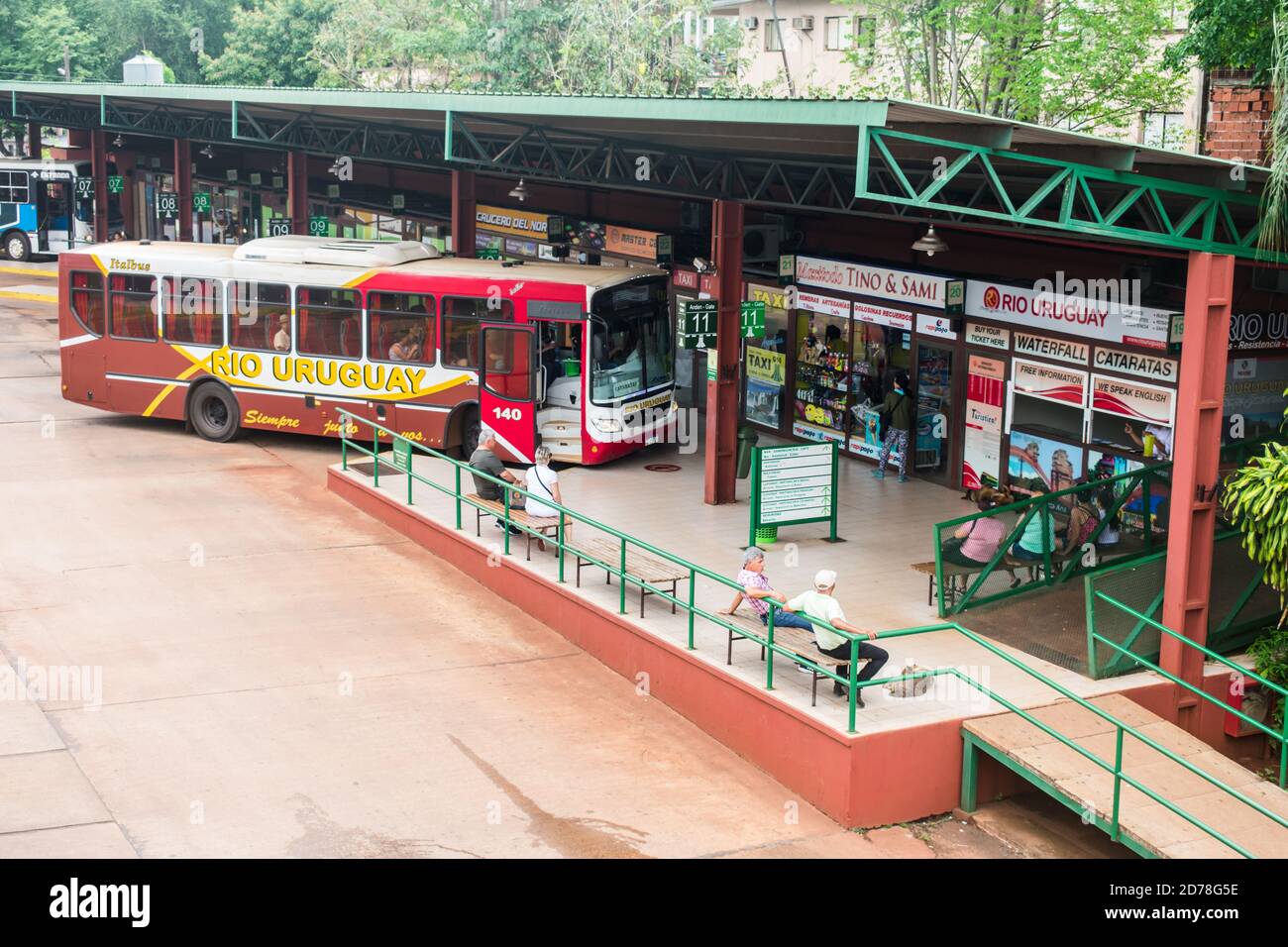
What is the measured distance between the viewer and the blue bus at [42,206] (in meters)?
43.6

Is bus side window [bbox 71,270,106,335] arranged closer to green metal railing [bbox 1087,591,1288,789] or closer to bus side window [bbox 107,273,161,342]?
bus side window [bbox 107,273,161,342]

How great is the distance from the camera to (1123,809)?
11430 mm

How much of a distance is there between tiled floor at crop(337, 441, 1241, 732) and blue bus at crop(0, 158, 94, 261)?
26188mm

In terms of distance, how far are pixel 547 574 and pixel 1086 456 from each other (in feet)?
20.9

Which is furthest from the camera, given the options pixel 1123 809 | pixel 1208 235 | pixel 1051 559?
pixel 1051 559

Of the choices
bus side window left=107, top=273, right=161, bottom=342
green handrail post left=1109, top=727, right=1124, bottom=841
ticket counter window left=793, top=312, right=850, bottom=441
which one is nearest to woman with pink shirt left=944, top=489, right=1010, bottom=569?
green handrail post left=1109, top=727, right=1124, bottom=841

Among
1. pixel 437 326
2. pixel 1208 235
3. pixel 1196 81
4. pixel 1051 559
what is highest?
pixel 1196 81

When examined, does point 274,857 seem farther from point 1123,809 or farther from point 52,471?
point 52,471

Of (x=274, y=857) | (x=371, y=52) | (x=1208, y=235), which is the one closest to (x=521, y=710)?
(x=274, y=857)

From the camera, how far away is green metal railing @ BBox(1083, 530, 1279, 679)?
13.5 meters

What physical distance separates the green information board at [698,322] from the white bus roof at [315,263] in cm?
254

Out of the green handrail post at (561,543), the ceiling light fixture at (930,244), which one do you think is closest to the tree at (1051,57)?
the ceiling light fixture at (930,244)

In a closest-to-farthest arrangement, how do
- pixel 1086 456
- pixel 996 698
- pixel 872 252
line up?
pixel 996 698
pixel 1086 456
pixel 872 252

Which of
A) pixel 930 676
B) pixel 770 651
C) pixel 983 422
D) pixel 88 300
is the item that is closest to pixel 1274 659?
pixel 930 676
